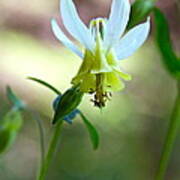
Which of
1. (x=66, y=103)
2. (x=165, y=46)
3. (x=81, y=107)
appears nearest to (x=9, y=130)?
(x=66, y=103)

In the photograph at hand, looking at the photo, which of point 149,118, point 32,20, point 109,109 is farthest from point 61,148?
point 32,20

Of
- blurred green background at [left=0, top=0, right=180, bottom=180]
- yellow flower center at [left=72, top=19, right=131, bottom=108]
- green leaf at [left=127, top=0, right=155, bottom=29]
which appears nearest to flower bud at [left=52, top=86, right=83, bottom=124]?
yellow flower center at [left=72, top=19, right=131, bottom=108]

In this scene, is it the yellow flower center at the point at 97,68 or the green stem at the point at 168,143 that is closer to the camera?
the yellow flower center at the point at 97,68

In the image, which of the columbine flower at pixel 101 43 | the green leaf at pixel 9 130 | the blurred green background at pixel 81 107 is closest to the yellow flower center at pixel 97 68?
the columbine flower at pixel 101 43

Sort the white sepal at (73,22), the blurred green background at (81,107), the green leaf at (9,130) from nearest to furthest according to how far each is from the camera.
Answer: the white sepal at (73,22)
the green leaf at (9,130)
the blurred green background at (81,107)

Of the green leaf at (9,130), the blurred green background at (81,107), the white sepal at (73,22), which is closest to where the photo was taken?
the white sepal at (73,22)

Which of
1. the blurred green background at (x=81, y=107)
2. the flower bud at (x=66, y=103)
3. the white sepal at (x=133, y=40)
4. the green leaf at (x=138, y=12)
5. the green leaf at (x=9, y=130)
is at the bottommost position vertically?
the blurred green background at (x=81, y=107)

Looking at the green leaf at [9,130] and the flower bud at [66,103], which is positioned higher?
the flower bud at [66,103]

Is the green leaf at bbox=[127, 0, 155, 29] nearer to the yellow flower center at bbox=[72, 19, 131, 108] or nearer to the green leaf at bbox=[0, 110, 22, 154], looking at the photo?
the yellow flower center at bbox=[72, 19, 131, 108]

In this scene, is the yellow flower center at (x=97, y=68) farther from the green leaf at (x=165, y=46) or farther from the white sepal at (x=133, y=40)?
the green leaf at (x=165, y=46)
